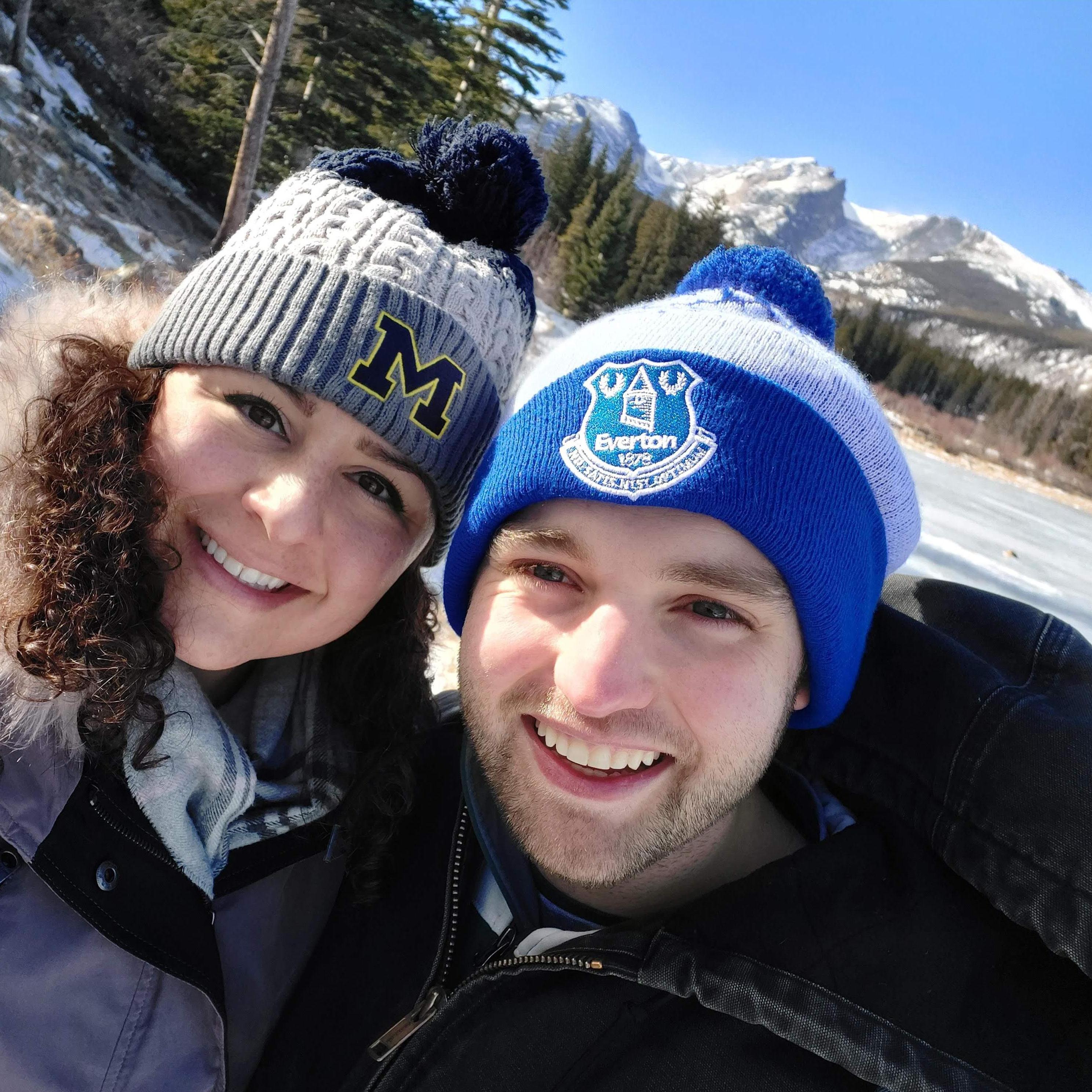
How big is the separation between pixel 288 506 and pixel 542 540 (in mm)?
509

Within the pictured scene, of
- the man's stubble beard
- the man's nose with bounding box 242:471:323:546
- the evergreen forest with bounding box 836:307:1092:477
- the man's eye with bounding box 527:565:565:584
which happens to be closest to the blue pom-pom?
the man's nose with bounding box 242:471:323:546

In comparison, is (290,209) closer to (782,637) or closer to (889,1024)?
(782,637)

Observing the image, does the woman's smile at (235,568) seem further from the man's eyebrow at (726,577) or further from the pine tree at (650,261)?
the pine tree at (650,261)

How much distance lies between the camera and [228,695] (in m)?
1.86

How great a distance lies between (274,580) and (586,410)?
0.76 meters

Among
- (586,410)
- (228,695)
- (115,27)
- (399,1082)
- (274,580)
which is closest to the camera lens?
(399,1082)

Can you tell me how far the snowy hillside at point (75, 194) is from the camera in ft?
21.6

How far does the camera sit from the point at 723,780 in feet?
4.65

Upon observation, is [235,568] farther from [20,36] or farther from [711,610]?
[20,36]

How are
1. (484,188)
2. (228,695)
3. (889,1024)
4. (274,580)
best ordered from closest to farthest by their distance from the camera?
(889,1024)
(274,580)
(484,188)
(228,695)

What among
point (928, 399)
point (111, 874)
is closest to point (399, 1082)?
point (111, 874)

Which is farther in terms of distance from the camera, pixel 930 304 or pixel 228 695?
pixel 930 304

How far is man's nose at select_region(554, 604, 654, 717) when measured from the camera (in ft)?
4.38

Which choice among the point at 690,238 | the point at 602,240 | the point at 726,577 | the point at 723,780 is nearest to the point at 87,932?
the point at 723,780
